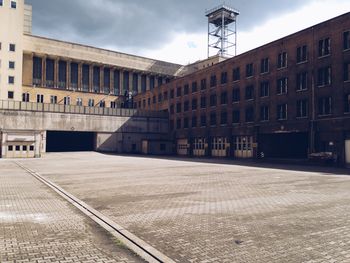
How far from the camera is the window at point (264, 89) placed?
39.8m

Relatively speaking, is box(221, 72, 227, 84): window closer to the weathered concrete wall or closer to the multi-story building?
the multi-story building

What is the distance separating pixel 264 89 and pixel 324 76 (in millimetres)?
8607

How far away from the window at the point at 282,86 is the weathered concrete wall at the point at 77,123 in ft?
94.7

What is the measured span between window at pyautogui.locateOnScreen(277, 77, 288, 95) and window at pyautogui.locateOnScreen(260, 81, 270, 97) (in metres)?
1.70

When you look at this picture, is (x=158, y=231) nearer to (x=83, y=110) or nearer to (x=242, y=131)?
(x=242, y=131)

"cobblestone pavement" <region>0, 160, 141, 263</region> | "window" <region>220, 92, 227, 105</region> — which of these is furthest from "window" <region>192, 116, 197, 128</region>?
"cobblestone pavement" <region>0, 160, 141, 263</region>

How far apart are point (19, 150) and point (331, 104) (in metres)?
39.5

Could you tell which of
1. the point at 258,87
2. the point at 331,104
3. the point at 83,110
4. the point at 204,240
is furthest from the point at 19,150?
the point at 204,240

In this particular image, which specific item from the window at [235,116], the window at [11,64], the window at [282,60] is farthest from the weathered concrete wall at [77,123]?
the window at [282,60]

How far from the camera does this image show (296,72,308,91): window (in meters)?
34.9

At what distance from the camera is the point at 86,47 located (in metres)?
69.8

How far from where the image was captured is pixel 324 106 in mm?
32594

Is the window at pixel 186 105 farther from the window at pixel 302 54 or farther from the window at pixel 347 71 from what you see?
the window at pixel 347 71

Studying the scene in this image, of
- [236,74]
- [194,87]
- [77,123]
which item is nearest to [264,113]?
[236,74]
